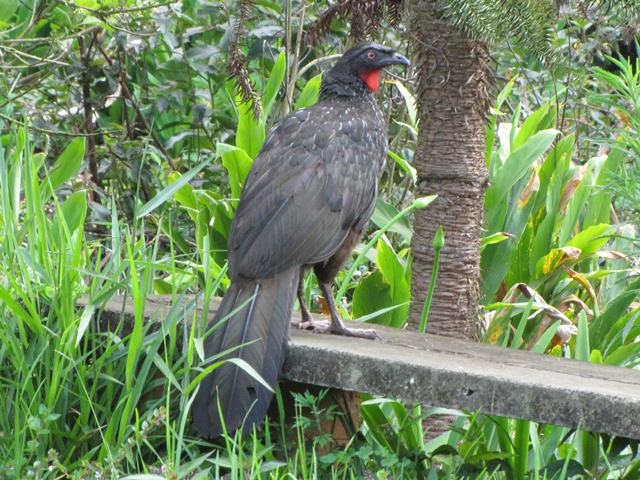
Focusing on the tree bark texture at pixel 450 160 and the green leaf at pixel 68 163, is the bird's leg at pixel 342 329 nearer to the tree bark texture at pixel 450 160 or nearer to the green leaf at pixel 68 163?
the tree bark texture at pixel 450 160

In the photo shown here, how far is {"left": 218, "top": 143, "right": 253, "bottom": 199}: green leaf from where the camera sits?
4867 mm

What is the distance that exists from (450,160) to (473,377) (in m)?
1.23

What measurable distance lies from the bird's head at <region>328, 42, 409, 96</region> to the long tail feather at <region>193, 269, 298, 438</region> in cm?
107

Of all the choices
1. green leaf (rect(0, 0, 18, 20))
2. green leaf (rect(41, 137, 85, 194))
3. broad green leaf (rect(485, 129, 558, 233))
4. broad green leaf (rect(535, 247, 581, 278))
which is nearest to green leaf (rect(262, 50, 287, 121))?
green leaf (rect(41, 137, 85, 194))

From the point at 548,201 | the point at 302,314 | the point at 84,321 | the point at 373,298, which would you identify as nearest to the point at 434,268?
the point at 302,314

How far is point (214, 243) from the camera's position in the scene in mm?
5125

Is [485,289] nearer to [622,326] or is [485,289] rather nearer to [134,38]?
[622,326]

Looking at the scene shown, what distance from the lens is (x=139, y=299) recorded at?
10.3 ft

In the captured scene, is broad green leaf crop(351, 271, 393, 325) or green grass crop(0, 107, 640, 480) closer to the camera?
green grass crop(0, 107, 640, 480)

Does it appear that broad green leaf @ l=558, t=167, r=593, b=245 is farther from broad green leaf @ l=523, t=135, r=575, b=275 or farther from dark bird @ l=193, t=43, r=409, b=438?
dark bird @ l=193, t=43, r=409, b=438

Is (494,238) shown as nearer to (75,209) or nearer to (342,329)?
(342,329)

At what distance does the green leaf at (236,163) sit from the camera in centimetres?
487

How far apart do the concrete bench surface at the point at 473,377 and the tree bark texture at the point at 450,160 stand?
0.40 meters

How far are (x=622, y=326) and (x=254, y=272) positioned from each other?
172cm
